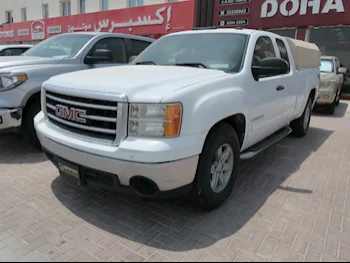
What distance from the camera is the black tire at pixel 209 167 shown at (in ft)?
8.96

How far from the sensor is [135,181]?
2502mm

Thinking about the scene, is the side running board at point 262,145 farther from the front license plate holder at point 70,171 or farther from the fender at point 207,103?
the front license plate holder at point 70,171

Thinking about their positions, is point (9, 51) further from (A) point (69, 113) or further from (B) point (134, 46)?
(A) point (69, 113)

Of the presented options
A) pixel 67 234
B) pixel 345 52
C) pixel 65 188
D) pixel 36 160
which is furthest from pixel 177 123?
pixel 345 52

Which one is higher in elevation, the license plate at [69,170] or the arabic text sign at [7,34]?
the arabic text sign at [7,34]

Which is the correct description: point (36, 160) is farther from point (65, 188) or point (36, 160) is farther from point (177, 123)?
point (177, 123)

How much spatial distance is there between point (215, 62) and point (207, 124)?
1.16m

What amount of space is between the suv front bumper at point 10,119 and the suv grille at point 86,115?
4.79 feet

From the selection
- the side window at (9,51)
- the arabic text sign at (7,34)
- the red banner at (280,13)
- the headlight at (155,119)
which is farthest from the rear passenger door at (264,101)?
the arabic text sign at (7,34)

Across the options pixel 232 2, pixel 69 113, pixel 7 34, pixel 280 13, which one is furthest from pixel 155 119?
pixel 7 34

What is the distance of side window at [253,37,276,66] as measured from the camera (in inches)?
148

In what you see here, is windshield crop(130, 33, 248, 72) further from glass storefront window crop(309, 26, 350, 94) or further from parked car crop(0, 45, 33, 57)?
glass storefront window crop(309, 26, 350, 94)

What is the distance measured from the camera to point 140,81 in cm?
271

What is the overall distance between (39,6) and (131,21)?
1122 cm
